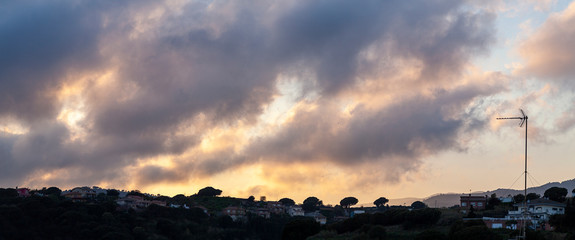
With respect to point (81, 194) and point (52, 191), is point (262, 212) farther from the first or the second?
point (52, 191)

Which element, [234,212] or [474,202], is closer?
[474,202]

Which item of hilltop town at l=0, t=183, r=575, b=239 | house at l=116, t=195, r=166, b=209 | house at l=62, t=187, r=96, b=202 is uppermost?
house at l=62, t=187, r=96, b=202

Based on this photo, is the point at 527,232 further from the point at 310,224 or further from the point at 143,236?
the point at 143,236

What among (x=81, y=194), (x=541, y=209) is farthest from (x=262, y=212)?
(x=541, y=209)

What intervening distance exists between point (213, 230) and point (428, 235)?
67.8 m

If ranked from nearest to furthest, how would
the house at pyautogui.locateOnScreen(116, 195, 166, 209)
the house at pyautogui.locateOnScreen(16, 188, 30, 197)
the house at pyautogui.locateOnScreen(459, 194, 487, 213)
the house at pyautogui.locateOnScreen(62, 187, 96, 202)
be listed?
the house at pyautogui.locateOnScreen(459, 194, 487, 213) < the house at pyautogui.locateOnScreen(116, 195, 166, 209) < the house at pyautogui.locateOnScreen(16, 188, 30, 197) < the house at pyautogui.locateOnScreen(62, 187, 96, 202)

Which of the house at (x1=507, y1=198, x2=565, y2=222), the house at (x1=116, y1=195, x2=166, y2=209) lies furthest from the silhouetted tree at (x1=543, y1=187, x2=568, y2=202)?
the house at (x1=116, y1=195, x2=166, y2=209)

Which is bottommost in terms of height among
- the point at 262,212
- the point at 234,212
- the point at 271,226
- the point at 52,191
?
the point at 271,226

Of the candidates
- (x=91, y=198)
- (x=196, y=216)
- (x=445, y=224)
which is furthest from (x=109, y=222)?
(x=445, y=224)

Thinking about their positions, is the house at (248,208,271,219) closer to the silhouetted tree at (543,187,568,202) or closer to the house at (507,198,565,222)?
the silhouetted tree at (543,187,568,202)

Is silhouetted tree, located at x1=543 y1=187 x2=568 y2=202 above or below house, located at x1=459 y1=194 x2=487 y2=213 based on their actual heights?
above

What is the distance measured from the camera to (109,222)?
128250 millimetres

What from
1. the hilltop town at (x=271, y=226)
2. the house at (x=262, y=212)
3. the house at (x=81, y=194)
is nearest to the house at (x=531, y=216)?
the hilltop town at (x=271, y=226)

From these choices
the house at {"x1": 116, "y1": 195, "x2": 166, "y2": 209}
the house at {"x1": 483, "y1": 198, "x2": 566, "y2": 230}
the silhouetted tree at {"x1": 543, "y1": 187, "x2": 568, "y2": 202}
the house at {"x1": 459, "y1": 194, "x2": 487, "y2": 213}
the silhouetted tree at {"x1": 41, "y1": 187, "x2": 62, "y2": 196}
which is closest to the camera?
the house at {"x1": 483, "y1": 198, "x2": 566, "y2": 230}
